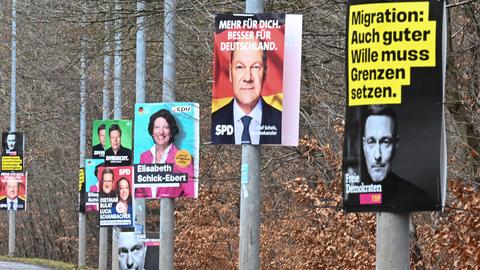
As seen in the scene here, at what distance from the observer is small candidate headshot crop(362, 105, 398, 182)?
24.2ft

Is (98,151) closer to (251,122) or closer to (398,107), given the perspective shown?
(251,122)

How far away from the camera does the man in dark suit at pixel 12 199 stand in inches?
1874

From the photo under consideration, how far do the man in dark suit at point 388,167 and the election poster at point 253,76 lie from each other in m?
4.47

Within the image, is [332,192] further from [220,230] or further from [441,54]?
[220,230]

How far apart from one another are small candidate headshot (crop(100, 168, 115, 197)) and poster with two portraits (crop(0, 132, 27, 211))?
2203 cm

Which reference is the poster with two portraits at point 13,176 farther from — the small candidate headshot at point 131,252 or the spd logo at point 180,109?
the spd logo at point 180,109

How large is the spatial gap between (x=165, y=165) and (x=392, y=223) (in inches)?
470

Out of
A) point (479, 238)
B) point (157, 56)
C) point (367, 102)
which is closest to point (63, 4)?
point (157, 56)

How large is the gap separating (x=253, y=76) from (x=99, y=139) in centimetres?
1672

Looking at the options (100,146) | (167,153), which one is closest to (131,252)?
(167,153)

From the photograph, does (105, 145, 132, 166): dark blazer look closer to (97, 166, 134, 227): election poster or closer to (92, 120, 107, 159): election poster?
(97, 166, 134, 227): election poster

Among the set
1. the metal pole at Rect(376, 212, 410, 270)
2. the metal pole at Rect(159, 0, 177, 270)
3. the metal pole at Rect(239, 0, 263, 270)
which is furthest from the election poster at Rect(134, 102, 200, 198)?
the metal pole at Rect(376, 212, 410, 270)

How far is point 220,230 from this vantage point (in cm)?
2917

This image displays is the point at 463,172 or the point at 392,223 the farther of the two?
the point at 463,172
